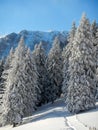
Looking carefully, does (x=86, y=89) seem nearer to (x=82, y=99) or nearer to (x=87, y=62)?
(x=82, y=99)

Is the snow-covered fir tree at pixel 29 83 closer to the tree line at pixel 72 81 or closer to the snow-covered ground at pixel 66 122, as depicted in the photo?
the tree line at pixel 72 81

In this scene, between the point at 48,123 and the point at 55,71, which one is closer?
the point at 48,123

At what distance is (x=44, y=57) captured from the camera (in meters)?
52.4

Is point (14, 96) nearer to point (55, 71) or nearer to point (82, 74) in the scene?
point (82, 74)

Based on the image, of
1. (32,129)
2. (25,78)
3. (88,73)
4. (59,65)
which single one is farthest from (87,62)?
(59,65)

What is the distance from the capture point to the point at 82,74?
1334 inches

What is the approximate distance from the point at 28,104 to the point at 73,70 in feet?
35.2

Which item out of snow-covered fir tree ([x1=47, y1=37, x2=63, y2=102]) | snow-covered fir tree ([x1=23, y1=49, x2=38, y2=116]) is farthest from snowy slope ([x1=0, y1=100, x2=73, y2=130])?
snow-covered fir tree ([x1=47, y1=37, x2=63, y2=102])

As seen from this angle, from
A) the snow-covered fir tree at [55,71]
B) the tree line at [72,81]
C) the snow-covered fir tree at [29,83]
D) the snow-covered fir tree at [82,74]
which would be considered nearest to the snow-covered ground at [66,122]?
the snow-covered fir tree at [82,74]

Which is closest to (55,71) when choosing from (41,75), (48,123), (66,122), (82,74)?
(41,75)

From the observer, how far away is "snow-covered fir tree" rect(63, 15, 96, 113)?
32406 mm

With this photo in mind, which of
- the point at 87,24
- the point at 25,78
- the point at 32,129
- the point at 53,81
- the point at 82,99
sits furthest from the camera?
the point at 53,81

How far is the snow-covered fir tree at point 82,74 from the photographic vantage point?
3241 cm

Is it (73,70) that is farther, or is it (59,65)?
(59,65)
